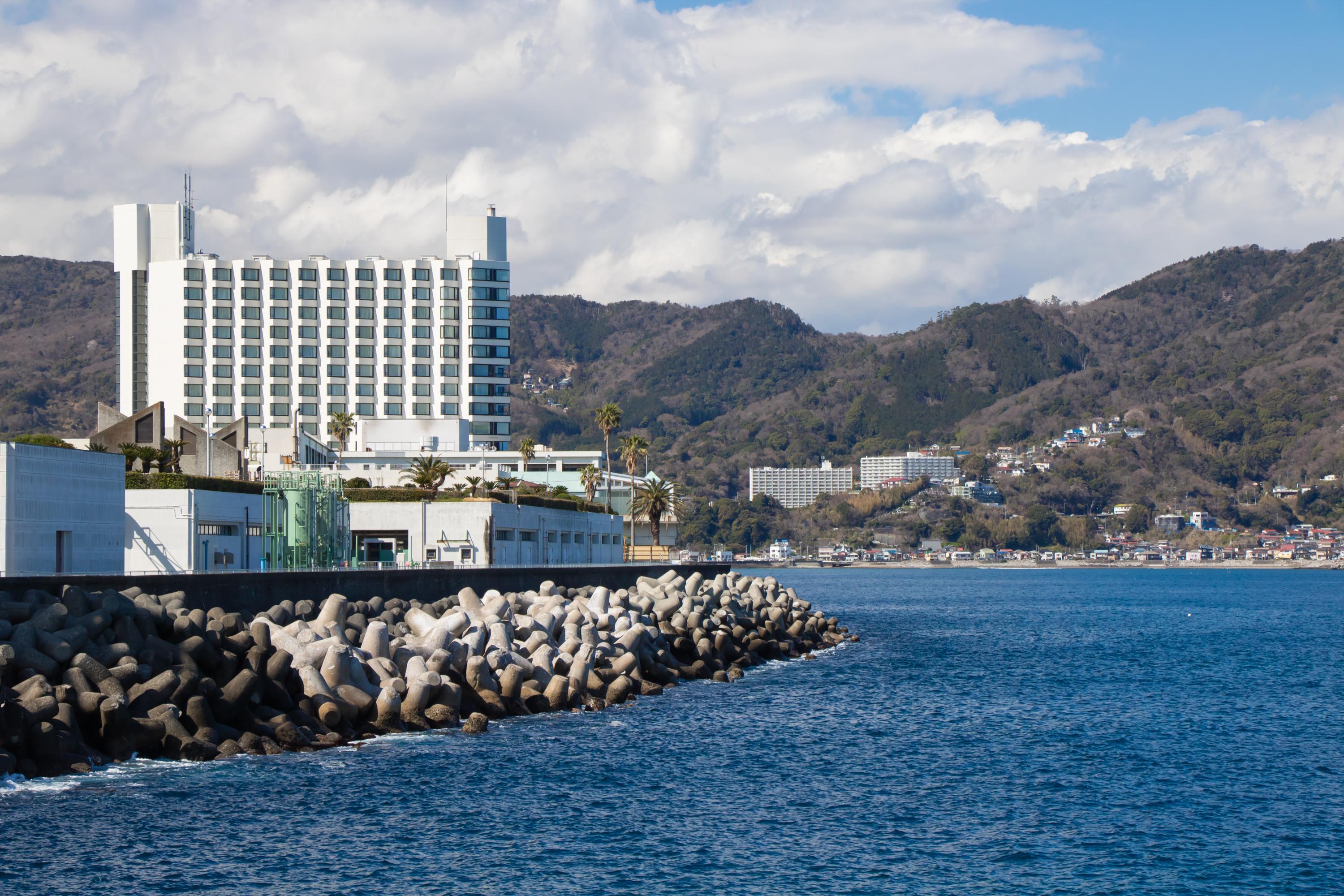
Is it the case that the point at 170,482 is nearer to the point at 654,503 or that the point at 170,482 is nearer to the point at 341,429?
the point at 654,503

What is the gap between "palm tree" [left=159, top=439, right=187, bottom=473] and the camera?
67.2m

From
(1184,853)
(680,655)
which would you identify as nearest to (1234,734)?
(1184,853)

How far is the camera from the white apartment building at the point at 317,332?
15375cm

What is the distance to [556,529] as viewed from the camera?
8394cm

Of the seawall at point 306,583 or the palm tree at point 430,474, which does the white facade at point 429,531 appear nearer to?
the seawall at point 306,583

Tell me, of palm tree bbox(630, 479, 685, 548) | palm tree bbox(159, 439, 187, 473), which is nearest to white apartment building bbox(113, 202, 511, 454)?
palm tree bbox(630, 479, 685, 548)

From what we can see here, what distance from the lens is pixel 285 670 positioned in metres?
32.0

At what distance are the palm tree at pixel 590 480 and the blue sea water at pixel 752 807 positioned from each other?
6871 cm

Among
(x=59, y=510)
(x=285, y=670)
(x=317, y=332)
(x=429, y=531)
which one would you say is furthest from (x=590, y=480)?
(x=285, y=670)

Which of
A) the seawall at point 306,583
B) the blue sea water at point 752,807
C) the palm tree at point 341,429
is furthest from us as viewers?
the palm tree at point 341,429

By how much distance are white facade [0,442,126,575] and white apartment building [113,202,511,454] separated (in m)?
107

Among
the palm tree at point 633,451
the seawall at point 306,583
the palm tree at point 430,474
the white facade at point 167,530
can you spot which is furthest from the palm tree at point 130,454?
the palm tree at point 633,451

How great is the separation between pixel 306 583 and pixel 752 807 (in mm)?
17949

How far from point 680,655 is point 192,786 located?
2587 cm
